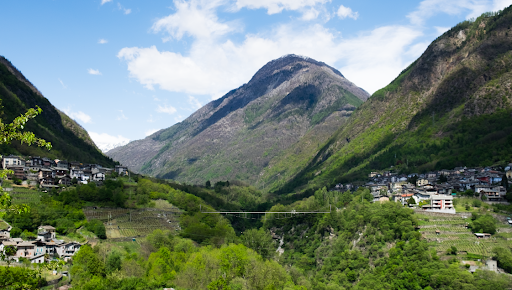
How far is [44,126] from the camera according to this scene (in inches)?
5699

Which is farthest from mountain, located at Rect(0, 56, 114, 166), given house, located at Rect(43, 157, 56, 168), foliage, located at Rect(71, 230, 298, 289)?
foliage, located at Rect(71, 230, 298, 289)

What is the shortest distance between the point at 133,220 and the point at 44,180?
77.7 ft

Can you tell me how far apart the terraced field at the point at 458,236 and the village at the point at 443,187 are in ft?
20.8

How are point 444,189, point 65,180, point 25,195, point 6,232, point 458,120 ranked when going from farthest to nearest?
1. point 458,120
2. point 444,189
3. point 65,180
4. point 25,195
5. point 6,232

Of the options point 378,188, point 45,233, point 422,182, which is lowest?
point 45,233

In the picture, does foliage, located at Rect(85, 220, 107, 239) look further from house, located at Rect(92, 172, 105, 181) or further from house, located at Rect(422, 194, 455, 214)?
house, located at Rect(422, 194, 455, 214)

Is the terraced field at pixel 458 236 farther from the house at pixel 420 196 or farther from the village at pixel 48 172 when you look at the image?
the village at pixel 48 172

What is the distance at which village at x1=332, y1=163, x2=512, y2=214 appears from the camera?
94000 millimetres

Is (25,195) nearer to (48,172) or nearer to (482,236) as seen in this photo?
(48,172)

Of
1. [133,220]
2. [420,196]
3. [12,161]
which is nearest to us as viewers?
[133,220]

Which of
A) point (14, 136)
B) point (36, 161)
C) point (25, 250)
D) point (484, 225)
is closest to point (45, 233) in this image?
point (25, 250)

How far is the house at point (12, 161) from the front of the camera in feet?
303

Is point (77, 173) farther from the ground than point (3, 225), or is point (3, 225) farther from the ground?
point (77, 173)

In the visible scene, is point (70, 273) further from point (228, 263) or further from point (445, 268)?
point (445, 268)
